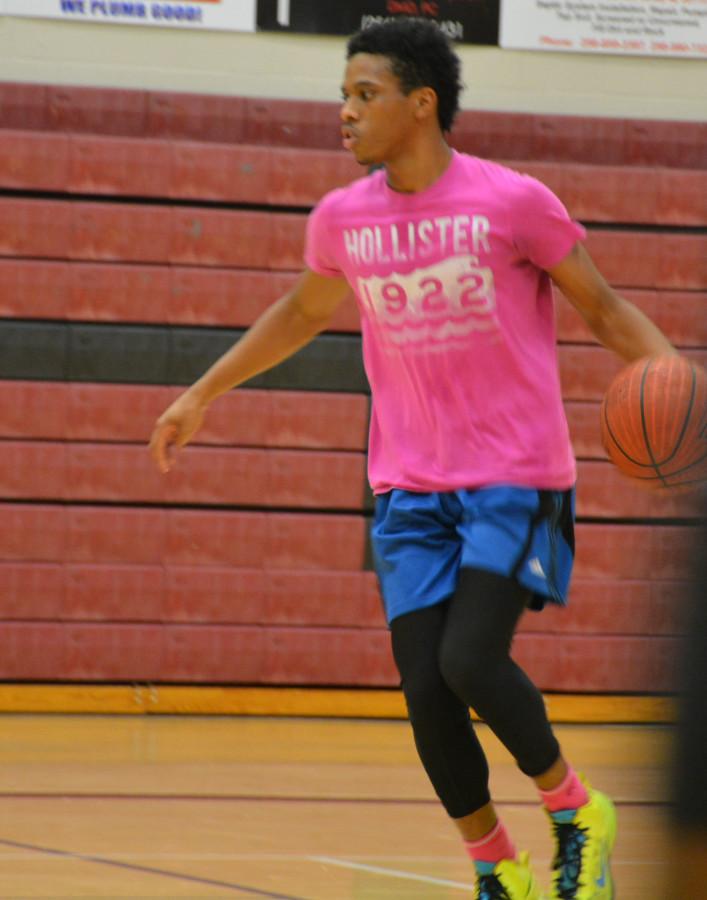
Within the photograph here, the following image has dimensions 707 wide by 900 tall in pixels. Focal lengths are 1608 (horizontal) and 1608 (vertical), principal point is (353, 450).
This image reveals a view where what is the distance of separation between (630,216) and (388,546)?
422cm

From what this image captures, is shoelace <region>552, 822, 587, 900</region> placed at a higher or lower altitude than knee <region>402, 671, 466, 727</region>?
lower

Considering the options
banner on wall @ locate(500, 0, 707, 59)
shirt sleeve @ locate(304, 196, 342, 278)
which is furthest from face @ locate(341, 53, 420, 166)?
banner on wall @ locate(500, 0, 707, 59)

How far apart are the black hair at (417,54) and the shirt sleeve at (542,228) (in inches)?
11.3

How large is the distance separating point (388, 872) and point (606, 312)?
1567 mm

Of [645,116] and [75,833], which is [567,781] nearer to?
[75,833]

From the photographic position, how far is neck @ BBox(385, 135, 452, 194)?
3082 mm

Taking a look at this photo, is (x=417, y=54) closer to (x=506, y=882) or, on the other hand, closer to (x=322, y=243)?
(x=322, y=243)

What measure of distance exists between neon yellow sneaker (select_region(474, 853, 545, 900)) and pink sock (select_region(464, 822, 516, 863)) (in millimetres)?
12

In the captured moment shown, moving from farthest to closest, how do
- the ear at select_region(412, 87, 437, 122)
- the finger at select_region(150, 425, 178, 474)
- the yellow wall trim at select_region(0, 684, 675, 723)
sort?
the yellow wall trim at select_region(0, 684, 675, 723) → the finger at select_region(150, 425, 178, 474) → the ear at select_region(412, 87, 437, 122)

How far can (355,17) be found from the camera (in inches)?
270

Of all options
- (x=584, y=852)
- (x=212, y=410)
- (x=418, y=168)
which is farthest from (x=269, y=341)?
(x=212, y=410)

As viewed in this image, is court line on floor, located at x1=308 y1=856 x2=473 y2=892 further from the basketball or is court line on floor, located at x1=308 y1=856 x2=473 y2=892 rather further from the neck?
the neck

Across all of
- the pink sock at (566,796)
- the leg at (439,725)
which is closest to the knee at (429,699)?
the leg at (439,725)

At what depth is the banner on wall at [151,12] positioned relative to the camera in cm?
670
